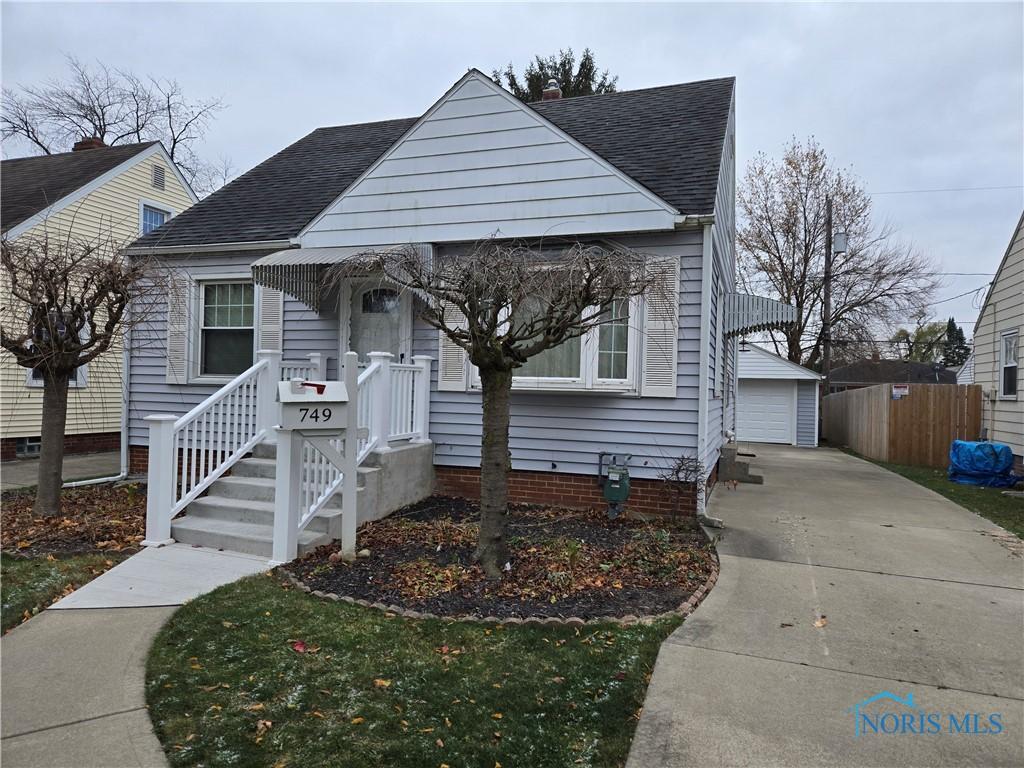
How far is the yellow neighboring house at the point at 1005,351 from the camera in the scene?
1063cm

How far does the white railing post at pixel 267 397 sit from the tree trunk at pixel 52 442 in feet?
5.96

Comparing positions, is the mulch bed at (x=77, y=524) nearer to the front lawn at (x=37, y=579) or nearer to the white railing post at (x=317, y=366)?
the front lawn at (x=37, y=579)

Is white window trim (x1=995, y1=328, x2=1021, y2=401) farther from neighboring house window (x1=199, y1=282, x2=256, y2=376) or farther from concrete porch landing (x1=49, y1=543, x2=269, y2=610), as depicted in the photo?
neighboring house window (x1=199, y1=282, x2=256, y2=376)

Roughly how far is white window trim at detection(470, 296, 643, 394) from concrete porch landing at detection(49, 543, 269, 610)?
125 inches

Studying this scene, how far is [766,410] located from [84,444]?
19345mm

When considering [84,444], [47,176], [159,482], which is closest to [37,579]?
[159,482]

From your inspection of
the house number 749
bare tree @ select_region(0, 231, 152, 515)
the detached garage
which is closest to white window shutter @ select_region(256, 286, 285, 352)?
bare tree @ select_region(0, 231, 152, 515)

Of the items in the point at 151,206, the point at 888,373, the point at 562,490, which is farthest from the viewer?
the point at 888,373

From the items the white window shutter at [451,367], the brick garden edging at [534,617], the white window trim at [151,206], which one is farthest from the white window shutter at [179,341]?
the white window trim at [151,206]

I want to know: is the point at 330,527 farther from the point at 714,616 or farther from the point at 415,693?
the point at 714,616

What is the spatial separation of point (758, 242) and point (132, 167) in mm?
24793

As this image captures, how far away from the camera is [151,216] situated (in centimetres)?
1543

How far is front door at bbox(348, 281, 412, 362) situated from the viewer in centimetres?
796

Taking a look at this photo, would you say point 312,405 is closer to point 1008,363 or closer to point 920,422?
point 1008,363
